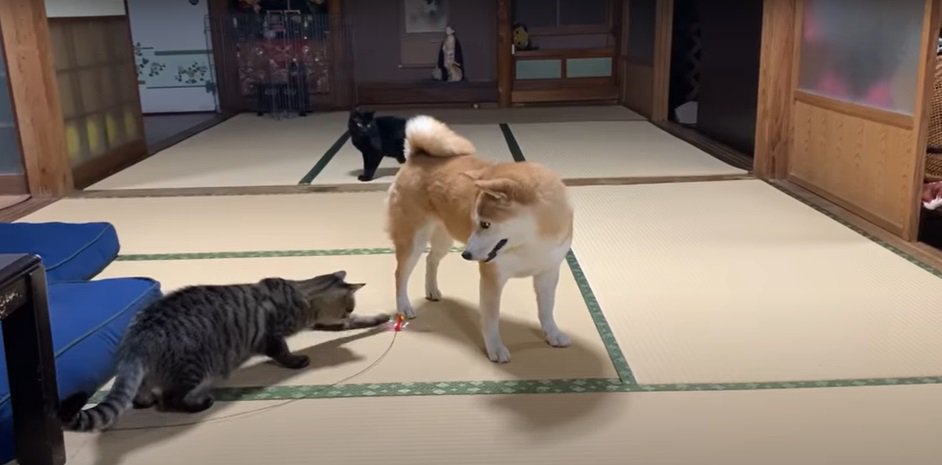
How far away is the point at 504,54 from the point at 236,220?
Answer: 476 centimetres

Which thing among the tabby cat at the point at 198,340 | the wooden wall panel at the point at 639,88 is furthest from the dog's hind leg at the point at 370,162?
the wooden wall panel at the point at 639,88

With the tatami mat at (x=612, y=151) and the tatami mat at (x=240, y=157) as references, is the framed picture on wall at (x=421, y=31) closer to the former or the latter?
the tatami mat at (x=240, y=157)

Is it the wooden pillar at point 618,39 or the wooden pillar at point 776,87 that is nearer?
the wooden pillar at point 776,87

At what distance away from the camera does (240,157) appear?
535 centimetres

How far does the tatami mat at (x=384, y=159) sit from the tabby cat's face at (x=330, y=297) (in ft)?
6.86

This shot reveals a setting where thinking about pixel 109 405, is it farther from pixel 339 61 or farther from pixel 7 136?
pixel 339 61

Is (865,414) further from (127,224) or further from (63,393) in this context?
(127,224)

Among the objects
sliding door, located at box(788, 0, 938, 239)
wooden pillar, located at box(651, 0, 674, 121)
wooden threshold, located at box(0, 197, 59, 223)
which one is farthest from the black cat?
wooden pillar, located at box(651, 0, 674, 121)

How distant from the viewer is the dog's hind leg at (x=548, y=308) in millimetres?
2232

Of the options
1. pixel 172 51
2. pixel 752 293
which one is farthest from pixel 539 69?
pixel 752 293

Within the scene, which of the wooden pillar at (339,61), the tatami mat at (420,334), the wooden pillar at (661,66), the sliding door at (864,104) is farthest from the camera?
the wooden pillar at (339,61)

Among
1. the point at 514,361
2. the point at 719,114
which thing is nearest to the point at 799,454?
the point at 514,361

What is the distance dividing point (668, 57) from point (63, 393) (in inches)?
226

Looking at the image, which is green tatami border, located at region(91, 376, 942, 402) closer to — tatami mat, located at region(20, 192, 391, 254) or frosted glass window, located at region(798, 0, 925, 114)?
tatami mat, located at region(20, 192, 391, 254)
